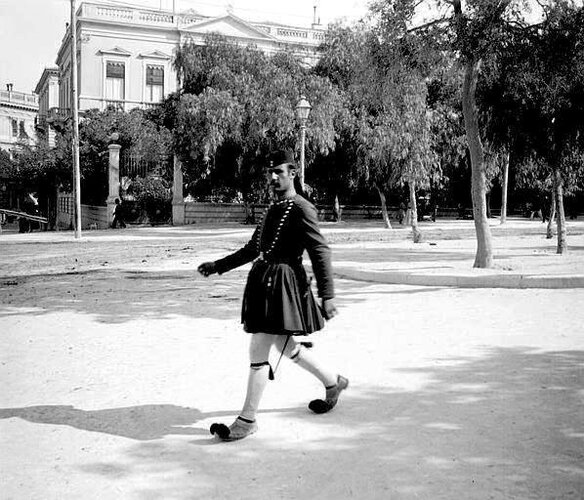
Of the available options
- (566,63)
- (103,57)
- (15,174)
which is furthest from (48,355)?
(103,57)

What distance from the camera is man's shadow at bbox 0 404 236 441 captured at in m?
4.27

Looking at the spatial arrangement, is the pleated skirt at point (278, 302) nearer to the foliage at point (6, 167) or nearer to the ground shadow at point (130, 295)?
the ground shadow at point (130, 295)

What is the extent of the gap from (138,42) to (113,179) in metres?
16.6

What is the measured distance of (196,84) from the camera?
1248 inches

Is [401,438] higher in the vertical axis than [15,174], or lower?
lower

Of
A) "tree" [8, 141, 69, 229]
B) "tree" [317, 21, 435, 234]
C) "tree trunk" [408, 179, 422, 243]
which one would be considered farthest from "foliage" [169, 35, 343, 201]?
"tree trunk" [408, 179, 422, 243]

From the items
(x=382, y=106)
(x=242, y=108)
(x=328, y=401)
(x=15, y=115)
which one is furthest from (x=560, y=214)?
Result: (x=15, y=115)

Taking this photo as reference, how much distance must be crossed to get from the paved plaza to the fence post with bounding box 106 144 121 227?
2295cm

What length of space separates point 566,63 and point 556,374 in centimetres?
888

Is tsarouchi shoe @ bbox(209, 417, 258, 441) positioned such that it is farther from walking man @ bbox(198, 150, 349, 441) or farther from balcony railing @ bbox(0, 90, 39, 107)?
balcony railing @ bbox(0, 90, 39, 107)

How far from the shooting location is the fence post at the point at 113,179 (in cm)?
3350

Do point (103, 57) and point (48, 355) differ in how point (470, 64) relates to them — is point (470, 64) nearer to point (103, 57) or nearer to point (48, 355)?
point (48, 355)

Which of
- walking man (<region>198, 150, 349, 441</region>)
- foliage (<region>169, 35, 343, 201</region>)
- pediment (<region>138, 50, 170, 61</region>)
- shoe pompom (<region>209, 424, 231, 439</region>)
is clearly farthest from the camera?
pediment (<region>138, 50, 170, 61</region>)

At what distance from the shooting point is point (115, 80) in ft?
153
